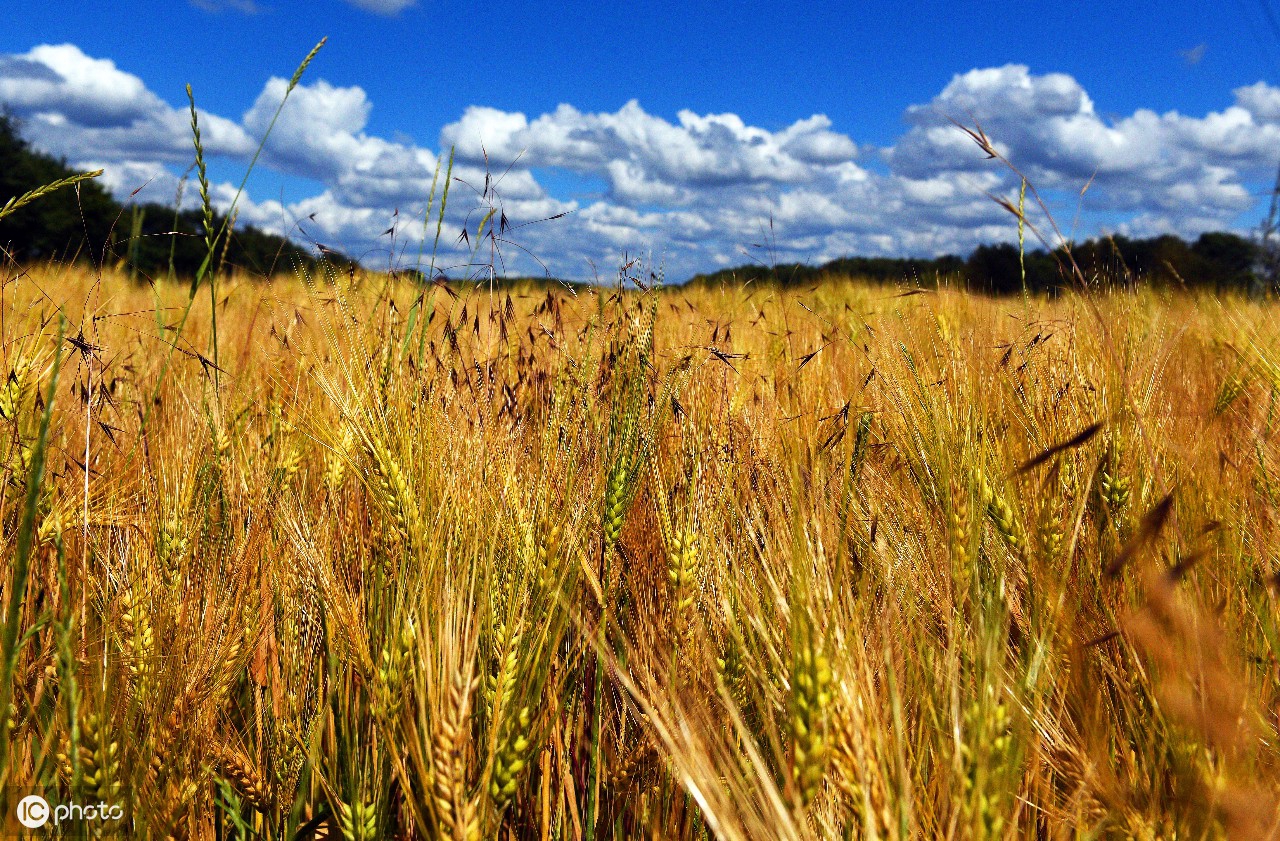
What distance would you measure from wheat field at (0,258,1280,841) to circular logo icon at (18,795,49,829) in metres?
0.03

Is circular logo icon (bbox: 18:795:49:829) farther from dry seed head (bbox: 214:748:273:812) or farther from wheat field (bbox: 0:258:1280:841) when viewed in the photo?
dry seed head (bbox: 214:748:273:812)

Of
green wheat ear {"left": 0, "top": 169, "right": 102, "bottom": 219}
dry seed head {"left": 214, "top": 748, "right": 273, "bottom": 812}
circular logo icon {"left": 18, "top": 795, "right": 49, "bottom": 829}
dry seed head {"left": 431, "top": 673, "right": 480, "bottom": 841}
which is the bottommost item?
dry seed head {"left": 214, "top": 748, "right": 273, "bottom": 812}

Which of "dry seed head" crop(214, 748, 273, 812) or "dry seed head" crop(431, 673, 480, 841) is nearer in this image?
"dry seed head" crop(431, 673, 480, 841)

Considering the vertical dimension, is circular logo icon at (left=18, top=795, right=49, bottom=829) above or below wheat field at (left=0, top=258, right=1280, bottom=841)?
below

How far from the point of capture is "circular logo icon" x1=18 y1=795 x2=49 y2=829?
795 millimetres

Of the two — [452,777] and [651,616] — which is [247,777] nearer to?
[452,777]

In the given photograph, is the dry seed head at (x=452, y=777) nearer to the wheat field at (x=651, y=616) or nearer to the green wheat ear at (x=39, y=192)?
the wheat field at (x=651, y=616)

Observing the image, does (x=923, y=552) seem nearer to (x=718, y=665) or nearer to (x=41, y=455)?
(x=718, y=665)

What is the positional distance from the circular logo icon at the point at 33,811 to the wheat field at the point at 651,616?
28 millimetres

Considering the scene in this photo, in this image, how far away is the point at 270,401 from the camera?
199 cm

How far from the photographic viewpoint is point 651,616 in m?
1.15

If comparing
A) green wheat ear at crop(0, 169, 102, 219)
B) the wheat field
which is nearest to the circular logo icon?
the wheat field

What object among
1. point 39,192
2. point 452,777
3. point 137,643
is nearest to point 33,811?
point 137,643

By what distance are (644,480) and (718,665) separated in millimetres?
513
